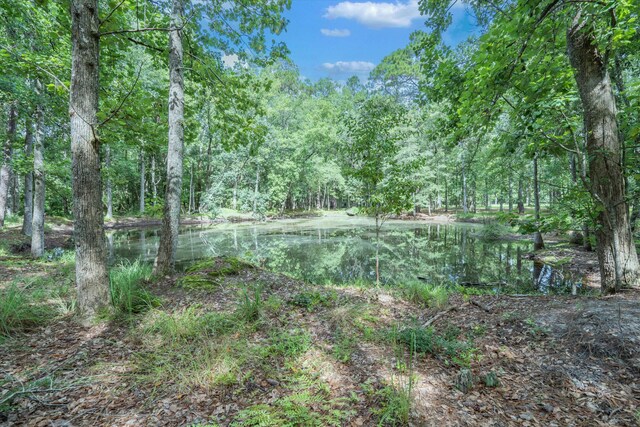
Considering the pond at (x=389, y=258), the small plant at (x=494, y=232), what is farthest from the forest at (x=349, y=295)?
the small plant at (x=494, y=232)

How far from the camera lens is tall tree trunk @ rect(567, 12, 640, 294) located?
424cm

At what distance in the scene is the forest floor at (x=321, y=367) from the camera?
2352 millimetres

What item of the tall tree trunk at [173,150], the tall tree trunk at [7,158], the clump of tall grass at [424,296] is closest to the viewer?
the clump of tall grass at [424,296]

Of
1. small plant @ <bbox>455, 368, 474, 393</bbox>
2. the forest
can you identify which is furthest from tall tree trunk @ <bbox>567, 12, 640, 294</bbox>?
small plant @ <bbox>455, 368, 474, 393</bbox>

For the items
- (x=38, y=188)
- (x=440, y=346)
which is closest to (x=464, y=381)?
(x=440, y=346)

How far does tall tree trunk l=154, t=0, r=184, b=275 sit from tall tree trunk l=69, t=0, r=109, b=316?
236 centimetres

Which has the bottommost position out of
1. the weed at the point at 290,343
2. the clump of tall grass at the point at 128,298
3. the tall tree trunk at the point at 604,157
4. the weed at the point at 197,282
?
the weed at the point at 290,343

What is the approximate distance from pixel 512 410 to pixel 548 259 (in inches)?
437

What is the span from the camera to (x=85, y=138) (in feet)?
11.3

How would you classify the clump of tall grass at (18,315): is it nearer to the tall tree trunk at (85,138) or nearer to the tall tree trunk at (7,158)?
the tall tree trunk at (85,138)

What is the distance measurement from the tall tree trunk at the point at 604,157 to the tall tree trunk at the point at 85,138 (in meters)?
6.61

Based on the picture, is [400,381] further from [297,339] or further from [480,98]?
[480,98]

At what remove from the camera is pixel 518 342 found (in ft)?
11.7

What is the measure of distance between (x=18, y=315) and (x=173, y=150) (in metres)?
3.59
